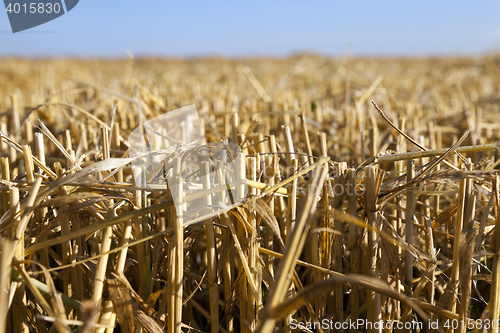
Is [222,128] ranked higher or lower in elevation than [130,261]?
higher

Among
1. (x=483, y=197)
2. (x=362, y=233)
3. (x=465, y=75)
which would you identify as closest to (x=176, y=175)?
(x=362, y=233)

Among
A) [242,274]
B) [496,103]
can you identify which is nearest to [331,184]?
[242,274]

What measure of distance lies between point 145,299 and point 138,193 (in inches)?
6.5

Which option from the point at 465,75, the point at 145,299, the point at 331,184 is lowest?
the point at 145,299

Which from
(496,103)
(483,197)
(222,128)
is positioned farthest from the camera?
(496,103)

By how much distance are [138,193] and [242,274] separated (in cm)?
21

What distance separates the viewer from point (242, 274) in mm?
621

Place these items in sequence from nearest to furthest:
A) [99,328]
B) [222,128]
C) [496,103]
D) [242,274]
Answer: [99,328], [242,274], [222,128], [496,103]

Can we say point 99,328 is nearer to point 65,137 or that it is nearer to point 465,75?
point 65,137

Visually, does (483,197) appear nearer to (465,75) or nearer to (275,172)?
(275,172)

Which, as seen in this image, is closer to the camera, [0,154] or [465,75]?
[0,154]

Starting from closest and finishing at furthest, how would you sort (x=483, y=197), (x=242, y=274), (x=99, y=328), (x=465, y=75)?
(x=99, y=328)
(x=242, y=274)
(x=483, y=197)
(x=465, y=75)

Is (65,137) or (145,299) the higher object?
(65,137)

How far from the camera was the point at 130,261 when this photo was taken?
2.04 feet
